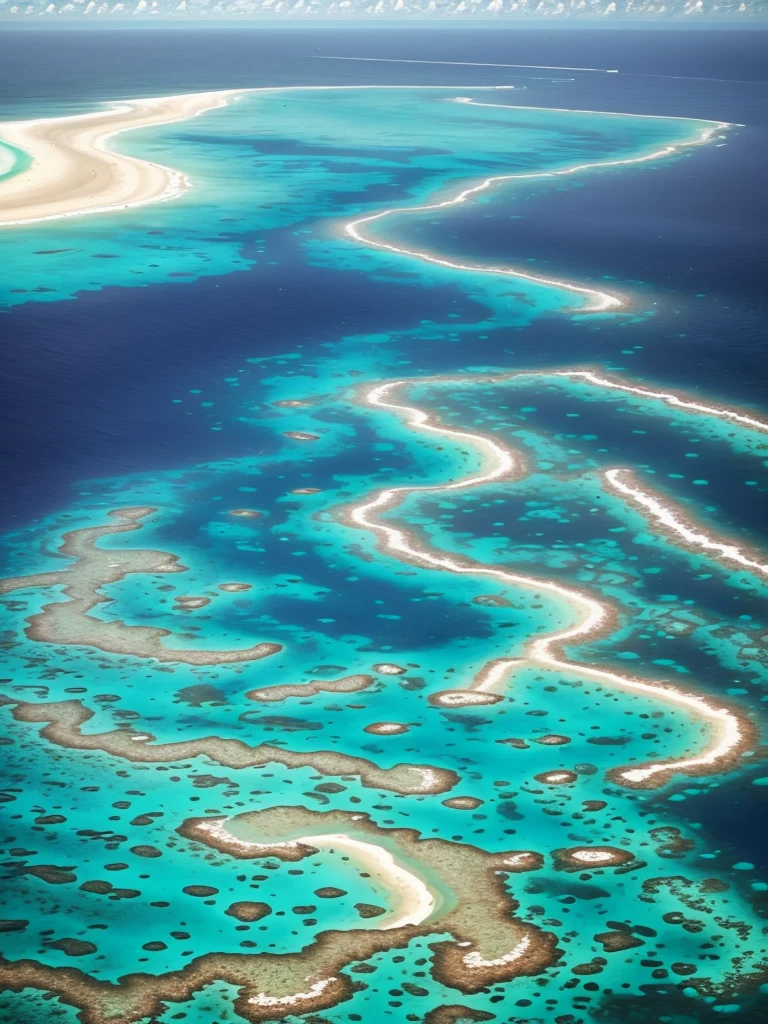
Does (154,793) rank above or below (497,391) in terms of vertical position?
below

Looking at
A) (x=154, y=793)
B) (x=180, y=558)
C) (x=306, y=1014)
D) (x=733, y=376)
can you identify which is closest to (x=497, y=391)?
(x=733, y=376)

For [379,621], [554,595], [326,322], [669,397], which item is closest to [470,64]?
[326,322]

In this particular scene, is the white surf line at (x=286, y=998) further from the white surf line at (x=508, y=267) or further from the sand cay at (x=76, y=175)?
the sand cay at (x=76, y=175)

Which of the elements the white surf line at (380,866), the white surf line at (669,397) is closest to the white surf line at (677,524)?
the white surf line at (669,397)

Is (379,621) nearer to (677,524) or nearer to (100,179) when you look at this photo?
(677,524)

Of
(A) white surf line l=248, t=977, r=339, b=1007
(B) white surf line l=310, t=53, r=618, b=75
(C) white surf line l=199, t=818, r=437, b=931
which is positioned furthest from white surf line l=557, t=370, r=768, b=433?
(B) white surf line l=310, t=53, r=618, b=75

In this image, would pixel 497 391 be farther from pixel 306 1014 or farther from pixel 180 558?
pixel 306 1014
